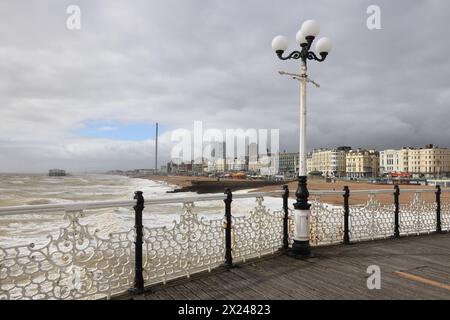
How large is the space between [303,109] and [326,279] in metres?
3.29

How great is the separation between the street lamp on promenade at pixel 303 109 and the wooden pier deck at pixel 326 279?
1.25 feet

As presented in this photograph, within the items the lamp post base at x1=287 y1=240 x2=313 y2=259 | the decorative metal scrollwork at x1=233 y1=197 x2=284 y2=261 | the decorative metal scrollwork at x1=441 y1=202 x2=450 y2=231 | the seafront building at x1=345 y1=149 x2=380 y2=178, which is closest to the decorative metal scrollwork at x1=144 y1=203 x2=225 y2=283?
the decorative metal scrollwork at x1=233 y1=197 x2=284 y2=261

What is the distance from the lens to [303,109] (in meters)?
6.32

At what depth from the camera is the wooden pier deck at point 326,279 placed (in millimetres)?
4242

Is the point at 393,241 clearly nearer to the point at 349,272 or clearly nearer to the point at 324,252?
the point at 324,252

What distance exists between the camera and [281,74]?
635 cm

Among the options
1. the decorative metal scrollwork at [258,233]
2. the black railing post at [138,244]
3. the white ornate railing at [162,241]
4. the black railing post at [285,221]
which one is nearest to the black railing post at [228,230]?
the white ornate railing at [162,241]

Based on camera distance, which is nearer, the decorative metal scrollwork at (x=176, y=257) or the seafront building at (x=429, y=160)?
the decorative metal scrollwork at (x=176, y=257)

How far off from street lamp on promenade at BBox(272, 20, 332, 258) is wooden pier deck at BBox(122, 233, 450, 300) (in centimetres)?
38

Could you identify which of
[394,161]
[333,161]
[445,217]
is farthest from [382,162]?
[445,217]

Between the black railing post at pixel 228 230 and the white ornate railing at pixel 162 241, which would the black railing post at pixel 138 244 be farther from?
the black railing post at pixel 228 230

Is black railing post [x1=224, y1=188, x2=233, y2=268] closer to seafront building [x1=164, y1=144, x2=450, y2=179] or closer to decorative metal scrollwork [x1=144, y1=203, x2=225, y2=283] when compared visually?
decorative metal scrollwork [x1=144, y1=203, x2=225, y2=283]

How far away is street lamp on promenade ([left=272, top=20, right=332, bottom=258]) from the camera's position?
6.10 metres

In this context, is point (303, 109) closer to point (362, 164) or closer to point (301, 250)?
point (301, 250)
